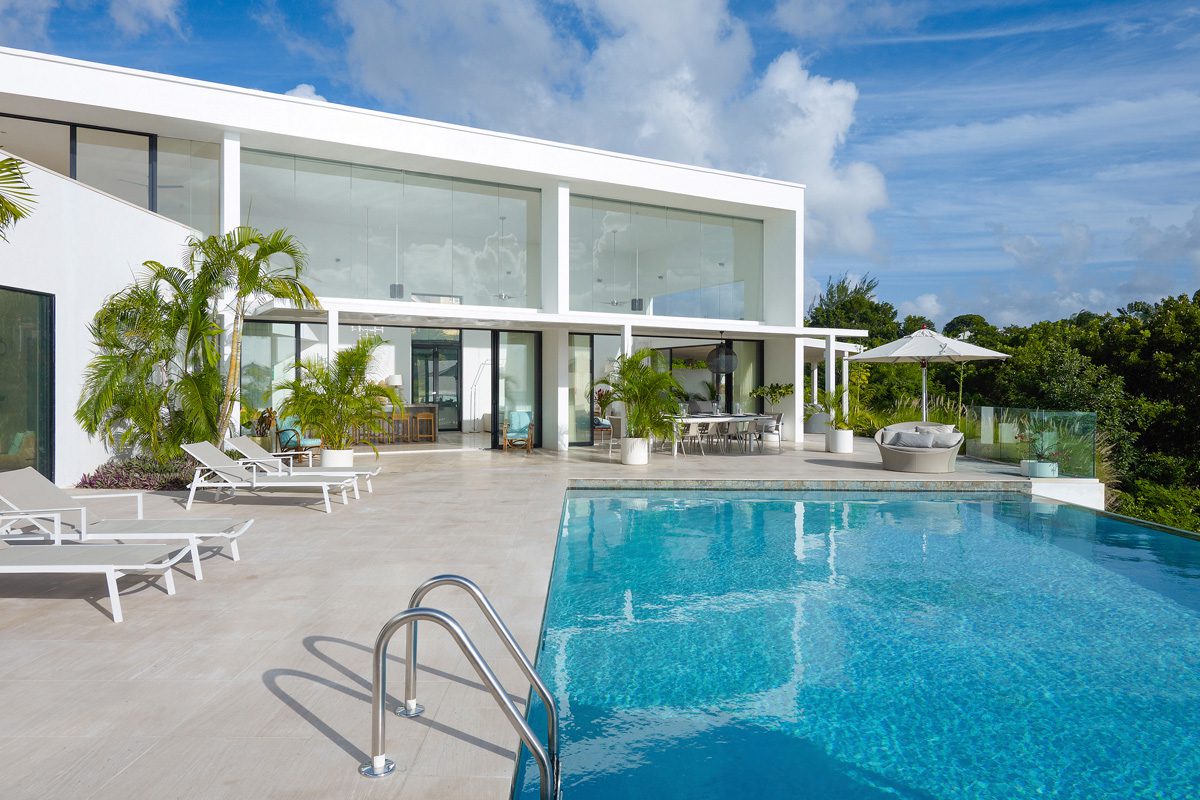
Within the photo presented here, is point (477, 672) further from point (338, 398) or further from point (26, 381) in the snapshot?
point (338, 398)

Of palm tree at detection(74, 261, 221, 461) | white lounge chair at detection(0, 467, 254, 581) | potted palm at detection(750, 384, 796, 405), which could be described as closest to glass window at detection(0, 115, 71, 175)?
palm tree at detection(74, 261, 221, 461)

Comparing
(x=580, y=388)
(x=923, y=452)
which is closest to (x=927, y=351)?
(x=923, y=452)

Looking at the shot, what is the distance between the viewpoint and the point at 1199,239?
10275cm

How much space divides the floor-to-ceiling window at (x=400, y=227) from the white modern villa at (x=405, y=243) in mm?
38

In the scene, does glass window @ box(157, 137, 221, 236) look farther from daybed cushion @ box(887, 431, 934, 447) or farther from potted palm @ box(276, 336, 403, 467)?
daybed cushion @ box(887, 431, 934, 447)

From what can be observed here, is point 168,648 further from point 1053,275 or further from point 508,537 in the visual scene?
point 1053,275

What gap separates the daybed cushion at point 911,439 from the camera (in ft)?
44.1

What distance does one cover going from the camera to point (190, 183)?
44.7 feet

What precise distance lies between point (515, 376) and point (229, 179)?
714 cm

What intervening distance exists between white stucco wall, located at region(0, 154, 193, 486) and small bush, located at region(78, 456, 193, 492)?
0.67 feet

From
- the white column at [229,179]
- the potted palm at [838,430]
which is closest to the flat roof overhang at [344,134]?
the white column at [229,179]

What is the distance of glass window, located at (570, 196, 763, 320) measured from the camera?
17.3 metres

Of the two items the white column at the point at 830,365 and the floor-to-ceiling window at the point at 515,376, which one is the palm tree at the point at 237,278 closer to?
the floor-to-ceiling window at the point at 515,376

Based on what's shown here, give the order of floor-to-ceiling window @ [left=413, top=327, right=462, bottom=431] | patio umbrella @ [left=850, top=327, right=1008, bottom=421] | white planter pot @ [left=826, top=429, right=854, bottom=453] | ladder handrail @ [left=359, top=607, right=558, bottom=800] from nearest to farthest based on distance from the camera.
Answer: ladder handrail @ [left=359, top=607, right=558, bottom=800] → patio umbrella @ [left=850, top=327, right=1008, bottom=421] → white planter pot @ [left=826, top=429, right=854, bottom=453] → floor-to-ceiling window @ [left=413, top=327, right=462, bottom=431]
